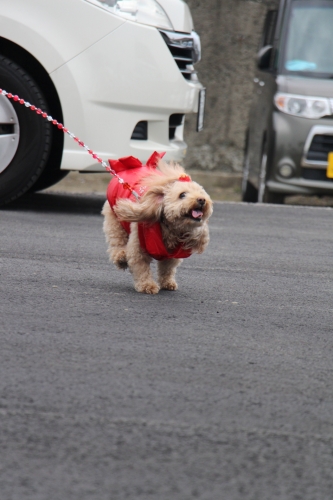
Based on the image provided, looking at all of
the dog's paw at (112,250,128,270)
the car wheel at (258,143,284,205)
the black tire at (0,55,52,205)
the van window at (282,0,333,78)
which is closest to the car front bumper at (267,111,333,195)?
the car wheel at (258,143,284,205)

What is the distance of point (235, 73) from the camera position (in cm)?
1087

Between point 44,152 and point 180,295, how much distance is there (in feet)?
7.23

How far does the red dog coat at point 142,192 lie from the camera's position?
3867 mm

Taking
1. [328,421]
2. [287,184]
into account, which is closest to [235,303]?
[328,421]

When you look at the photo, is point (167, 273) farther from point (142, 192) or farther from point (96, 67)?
point (96, 67)

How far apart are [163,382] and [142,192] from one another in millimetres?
1442

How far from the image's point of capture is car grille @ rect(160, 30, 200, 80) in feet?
19.8

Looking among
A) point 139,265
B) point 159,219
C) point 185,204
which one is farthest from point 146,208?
point 139,265

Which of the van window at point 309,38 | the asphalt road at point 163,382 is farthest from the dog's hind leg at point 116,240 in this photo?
the van window at point 309,38

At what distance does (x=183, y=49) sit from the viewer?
615 cm

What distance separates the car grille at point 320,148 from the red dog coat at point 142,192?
11.2 ft

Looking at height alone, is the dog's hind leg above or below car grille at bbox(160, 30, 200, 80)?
below

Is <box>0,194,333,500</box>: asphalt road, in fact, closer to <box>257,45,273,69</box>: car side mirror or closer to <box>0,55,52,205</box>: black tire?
<box>0,55,52,205</box>: black tire

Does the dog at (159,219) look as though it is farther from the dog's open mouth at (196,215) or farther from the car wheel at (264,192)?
the car wheel at (264,192)
